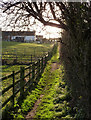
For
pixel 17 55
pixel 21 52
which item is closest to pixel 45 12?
pixel 17 55

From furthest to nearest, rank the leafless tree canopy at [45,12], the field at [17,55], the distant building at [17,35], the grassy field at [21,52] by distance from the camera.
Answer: the grassy field at [21,52]
the field at [17,55]
the distant building at [17,35]
the leafless tree canopy at [45,12]

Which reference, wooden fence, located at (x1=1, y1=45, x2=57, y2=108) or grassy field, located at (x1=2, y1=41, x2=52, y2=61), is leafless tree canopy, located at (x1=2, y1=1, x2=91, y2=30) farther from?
grassy field, located at (x1=2, y1=41, x2=52, y2=61)

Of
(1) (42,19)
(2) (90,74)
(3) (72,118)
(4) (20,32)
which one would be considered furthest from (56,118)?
(4) (20,32)

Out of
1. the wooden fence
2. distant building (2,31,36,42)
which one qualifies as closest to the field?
distant building (2,31,36,42)

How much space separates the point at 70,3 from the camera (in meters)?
4.93

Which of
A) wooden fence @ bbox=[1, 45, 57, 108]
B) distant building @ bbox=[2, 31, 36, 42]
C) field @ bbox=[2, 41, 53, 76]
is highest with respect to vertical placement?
distant building @ bbox=[2, 31, 36, 42]

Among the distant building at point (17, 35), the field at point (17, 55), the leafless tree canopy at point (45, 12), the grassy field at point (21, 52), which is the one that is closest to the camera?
the leafless tree canopy at point (45, 12)

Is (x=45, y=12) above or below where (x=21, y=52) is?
above

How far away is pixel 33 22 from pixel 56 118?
6.14m

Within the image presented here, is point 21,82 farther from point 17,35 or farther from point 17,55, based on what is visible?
point 17,55

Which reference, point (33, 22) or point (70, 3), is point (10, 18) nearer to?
point (33, 22)

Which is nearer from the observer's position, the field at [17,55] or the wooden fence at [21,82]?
the wooden fence at [21,82]

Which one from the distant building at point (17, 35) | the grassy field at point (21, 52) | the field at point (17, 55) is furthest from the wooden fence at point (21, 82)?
the grassy field at point (21, 52)

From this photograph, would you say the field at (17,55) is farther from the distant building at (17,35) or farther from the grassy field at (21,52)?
the distant building at (17,35)
